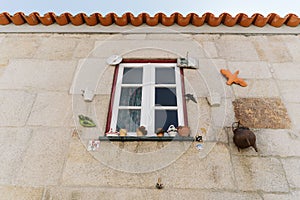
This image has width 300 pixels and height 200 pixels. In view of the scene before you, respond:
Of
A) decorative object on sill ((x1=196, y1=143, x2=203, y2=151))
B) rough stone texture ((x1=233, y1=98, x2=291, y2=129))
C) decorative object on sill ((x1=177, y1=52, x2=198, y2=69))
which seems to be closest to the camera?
decorative object on sill ((x1=196, y1=143, x2=203, y2=151))

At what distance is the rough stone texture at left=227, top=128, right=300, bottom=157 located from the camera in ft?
7.06

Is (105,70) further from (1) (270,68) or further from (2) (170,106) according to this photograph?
(1) (270,68)

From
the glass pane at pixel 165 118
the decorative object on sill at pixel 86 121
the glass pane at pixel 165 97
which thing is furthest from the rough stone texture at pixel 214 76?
the decorative object on sill at pixel 86 121

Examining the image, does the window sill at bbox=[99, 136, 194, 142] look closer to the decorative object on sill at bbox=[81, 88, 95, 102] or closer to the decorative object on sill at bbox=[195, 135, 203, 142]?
the decorative object on sill at bbox=[195, 135, 203, 142]

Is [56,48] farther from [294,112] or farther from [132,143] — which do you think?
[294,112]

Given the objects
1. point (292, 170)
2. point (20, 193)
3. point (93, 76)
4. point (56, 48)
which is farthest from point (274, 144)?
point (56, 48)

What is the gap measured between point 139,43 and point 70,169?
1835 millimetres

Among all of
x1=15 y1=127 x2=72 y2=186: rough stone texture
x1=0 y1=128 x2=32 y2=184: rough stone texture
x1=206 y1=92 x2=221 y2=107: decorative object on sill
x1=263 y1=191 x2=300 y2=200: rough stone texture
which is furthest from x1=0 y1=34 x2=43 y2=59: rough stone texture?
x1=263 y1=191 x2=300 y2=200: rough stone texture

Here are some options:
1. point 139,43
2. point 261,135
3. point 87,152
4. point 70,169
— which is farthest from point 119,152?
point 139,43

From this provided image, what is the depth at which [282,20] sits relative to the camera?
3.24 meters

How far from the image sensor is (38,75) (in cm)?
282

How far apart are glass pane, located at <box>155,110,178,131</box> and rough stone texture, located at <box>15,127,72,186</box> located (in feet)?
2.92

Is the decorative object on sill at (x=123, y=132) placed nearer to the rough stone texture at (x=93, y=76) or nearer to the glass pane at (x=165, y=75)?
the rough stone texture at (x=93, y=76)

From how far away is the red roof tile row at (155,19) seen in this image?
3217 mm
